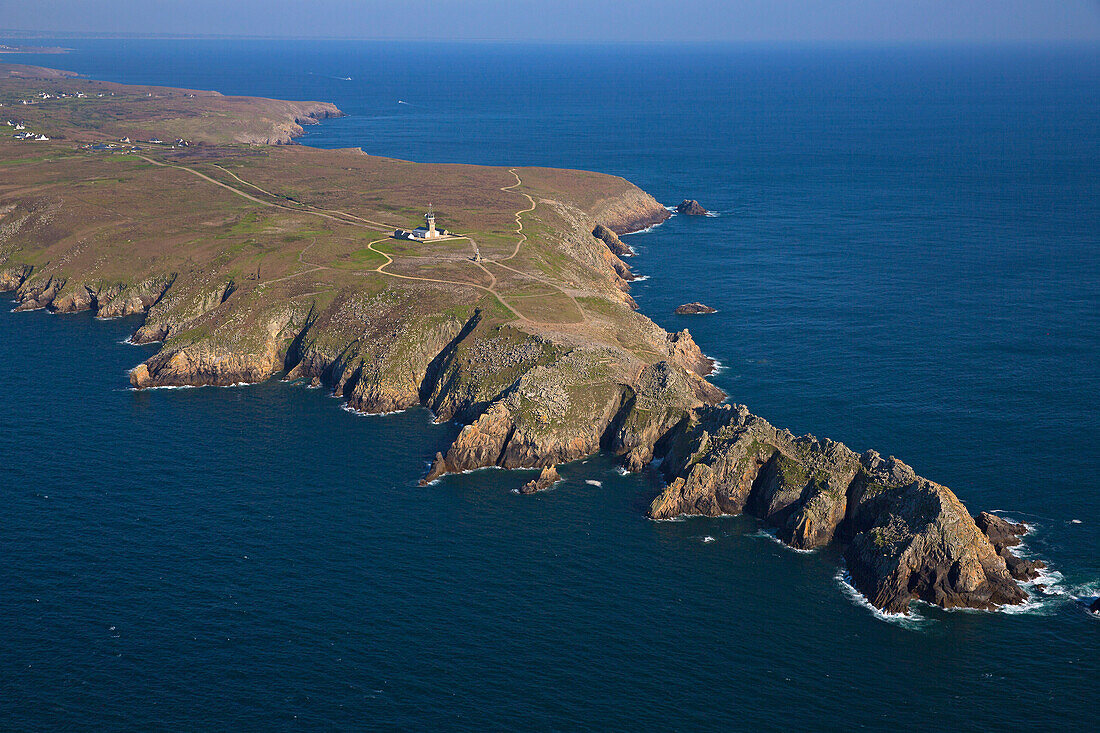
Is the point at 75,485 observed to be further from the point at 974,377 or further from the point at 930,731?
the point at 974,377

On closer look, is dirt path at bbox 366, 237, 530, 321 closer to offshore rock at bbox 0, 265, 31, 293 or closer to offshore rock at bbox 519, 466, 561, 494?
offshore rock at bbox 519, 466, 561, 494

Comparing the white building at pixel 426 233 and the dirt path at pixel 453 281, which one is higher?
the white building at pixel 426 233

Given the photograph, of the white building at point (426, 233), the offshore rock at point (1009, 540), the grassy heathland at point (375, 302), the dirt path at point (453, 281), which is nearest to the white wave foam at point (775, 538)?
the offshore rock at point (1009, 540)

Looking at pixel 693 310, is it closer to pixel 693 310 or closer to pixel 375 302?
pixel 693 310

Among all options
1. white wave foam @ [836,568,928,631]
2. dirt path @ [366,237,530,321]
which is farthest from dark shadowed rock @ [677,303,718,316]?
white wave foam @ [836,568,928,631]

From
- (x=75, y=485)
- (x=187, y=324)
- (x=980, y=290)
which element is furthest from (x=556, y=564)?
(x=980, y=290)

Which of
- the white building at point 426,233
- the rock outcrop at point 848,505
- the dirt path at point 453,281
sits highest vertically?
the white building at point 426,233

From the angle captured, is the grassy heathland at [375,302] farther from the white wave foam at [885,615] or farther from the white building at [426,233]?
the white wave foam at [885,615]

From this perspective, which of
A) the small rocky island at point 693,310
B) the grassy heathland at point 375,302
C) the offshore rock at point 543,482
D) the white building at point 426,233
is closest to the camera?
the offshore rock at point 543,482
